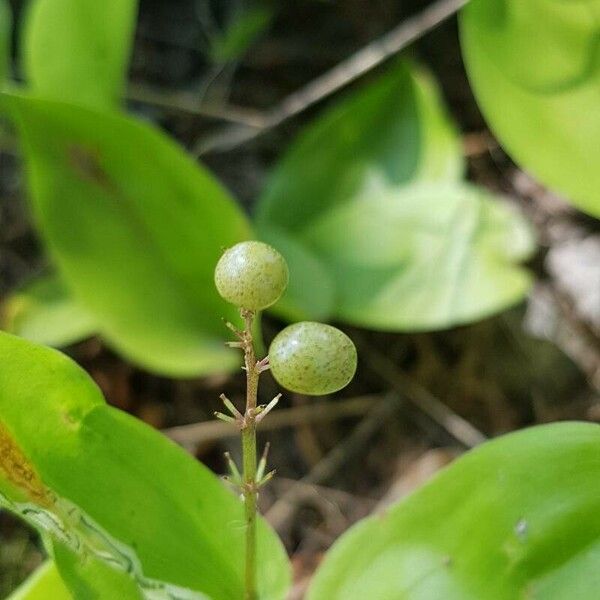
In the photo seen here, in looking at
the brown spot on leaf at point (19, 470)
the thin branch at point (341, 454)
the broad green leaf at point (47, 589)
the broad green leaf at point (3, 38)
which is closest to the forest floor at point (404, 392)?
the thin branch at point (341, 454)

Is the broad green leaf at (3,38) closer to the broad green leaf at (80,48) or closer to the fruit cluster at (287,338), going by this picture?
the broad green leaf at (80,48)

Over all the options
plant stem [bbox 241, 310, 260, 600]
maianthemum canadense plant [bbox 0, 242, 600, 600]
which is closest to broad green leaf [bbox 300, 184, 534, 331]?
maianthemum canadense plant [bbox 0, 242, 600, 600]

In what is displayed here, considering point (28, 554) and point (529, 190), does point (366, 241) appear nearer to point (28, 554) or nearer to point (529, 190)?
point (529, 190)

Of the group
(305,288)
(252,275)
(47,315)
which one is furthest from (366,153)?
(252,275)

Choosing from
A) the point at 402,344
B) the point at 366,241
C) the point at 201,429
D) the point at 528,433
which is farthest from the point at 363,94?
the point at 528,433

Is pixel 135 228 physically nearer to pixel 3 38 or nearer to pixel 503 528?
pixel 3 38

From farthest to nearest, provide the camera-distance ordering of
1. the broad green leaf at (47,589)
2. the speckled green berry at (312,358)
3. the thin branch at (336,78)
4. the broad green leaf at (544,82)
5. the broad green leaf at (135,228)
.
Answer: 1. the thin branch at (336,78)
2. the broad green leaf at (135,228)
3. the broad green leaf at (544,82)
4. the broad green leaf at (47,589)
5. the speckled green berry at (312,358)

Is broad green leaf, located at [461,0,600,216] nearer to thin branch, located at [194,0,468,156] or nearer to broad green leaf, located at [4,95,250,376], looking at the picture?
broad green leaf, located at [4,95,250,376]
